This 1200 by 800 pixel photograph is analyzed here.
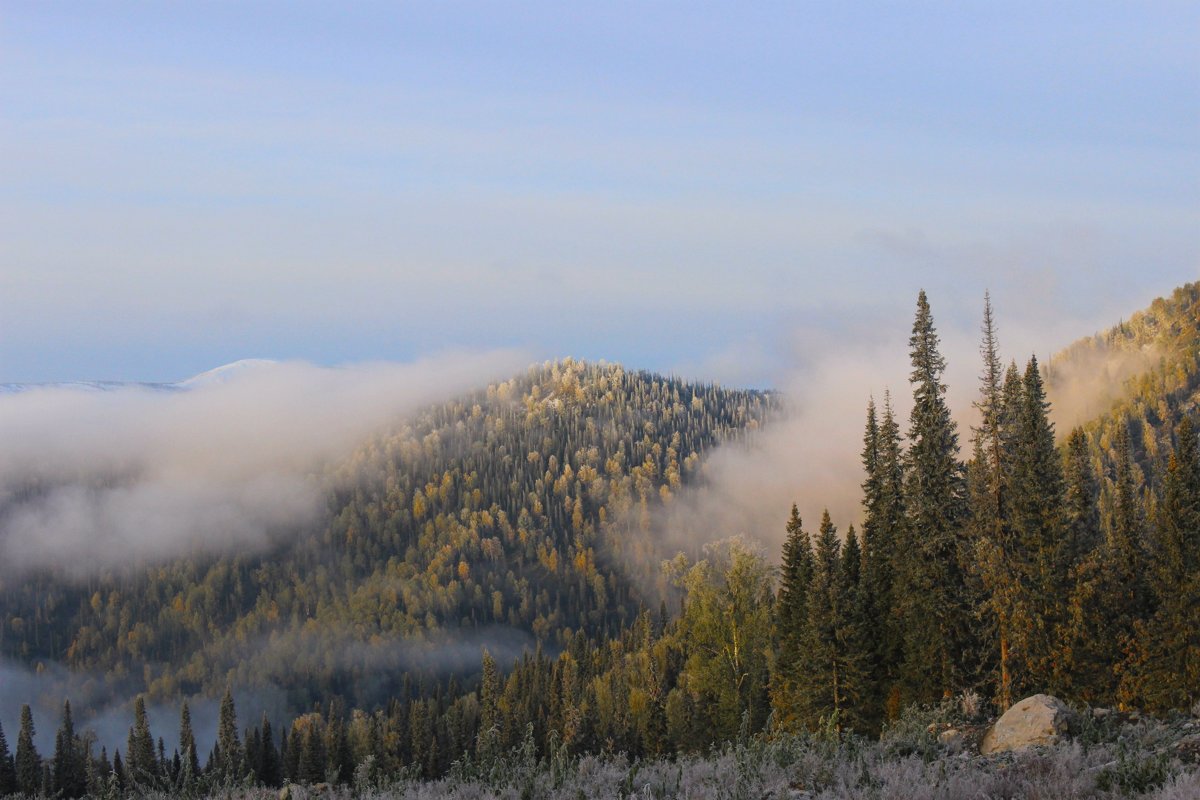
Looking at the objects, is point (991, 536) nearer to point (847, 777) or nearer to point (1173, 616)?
point (1173, 616)

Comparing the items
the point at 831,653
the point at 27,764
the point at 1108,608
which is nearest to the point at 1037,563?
the point at 1108,608

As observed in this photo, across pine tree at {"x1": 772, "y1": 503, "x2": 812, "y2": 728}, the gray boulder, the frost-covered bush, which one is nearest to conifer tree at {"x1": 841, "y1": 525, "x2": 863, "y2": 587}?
pine tree at {"x1": 772, "y1": 503, "x2": 812, "y2": 728}

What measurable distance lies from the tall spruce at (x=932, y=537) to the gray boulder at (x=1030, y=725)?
24.2 m

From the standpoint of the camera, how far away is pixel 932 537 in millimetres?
45562

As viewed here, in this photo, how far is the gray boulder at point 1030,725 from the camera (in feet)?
65.3

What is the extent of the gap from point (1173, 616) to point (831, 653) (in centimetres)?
1604

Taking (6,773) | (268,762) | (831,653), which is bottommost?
(268,762)

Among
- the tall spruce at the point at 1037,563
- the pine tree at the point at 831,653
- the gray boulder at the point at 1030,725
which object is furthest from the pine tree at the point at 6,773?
the gray boulder at the point at 1030,725

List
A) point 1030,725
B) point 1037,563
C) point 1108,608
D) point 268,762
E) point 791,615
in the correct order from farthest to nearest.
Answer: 1. point 268,762
2. point 791,615
3. point 1108,608
4. point 1037,563
5. point 1030,725

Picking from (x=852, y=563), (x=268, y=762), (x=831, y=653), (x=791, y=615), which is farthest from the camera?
(x=268, y=762)

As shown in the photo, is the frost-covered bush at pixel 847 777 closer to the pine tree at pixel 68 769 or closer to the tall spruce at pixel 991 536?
the tall spruce at pixel 991 536

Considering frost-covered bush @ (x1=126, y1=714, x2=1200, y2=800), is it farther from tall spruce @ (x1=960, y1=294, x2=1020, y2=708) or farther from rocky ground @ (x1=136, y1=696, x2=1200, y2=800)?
tall spruce @ (x1=960, y1=294, x2=1020, y2=708)

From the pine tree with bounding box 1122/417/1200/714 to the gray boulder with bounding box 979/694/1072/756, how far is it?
89.5ft

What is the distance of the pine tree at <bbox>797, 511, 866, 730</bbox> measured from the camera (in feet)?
167
